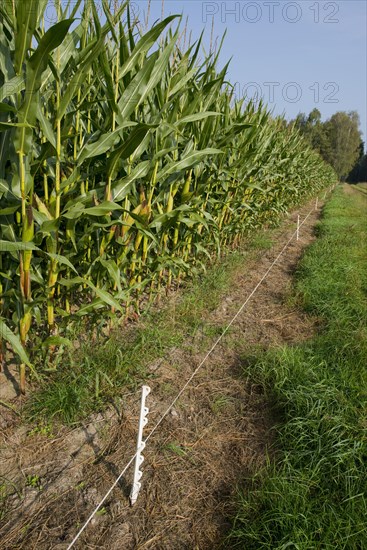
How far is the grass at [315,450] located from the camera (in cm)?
149

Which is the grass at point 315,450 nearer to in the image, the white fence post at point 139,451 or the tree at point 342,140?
the white fence post at point 139,451

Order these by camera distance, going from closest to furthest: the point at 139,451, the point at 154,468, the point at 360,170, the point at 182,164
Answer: the point at 139,451 < the point at 154,468 < the point at 182,164 < the point at 360,170

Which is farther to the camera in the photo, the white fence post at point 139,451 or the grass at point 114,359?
the grass at point 114,359

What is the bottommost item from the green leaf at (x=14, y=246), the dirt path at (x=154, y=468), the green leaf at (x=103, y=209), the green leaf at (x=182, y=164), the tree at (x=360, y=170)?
the dirt path at (x=154, y=468)

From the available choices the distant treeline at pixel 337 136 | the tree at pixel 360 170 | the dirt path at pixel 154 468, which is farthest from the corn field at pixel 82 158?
the tree at pixel 360 170

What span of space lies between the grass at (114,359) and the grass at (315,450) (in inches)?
28.6

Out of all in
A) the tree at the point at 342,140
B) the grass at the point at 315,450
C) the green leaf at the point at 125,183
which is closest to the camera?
the grass at the point at 315,450

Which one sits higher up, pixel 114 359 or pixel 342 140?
pixel 342 140

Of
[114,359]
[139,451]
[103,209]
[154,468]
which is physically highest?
[103,209]

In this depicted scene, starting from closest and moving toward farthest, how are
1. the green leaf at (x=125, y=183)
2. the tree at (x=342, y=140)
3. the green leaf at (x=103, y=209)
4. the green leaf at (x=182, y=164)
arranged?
the green leaf at (x=103, y=209)
the green leaf at (x=125, y=183)
the green leaf at (x=182, y=164)
the tree at (x=342, y=140)

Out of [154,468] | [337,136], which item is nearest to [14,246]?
[154,468]

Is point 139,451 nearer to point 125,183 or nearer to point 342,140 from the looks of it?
point 125,183

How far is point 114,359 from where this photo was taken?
2471 mm

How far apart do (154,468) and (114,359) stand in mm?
796
